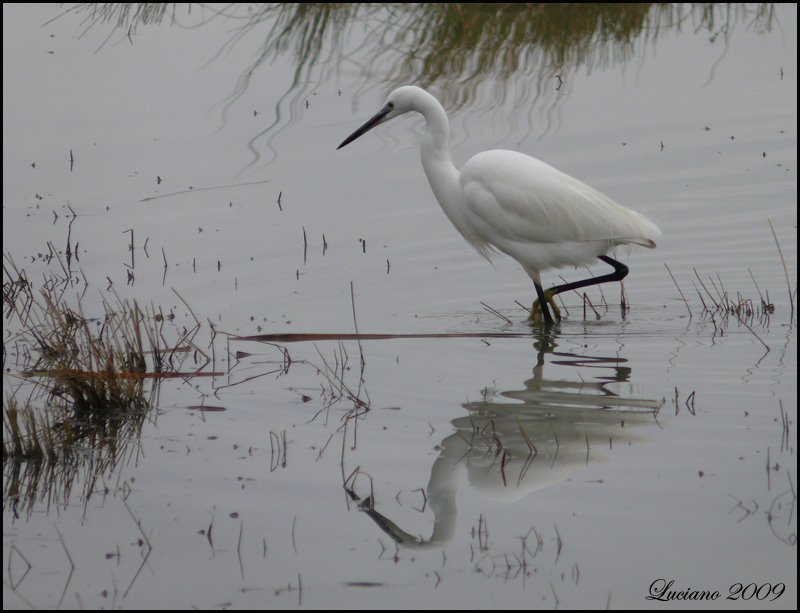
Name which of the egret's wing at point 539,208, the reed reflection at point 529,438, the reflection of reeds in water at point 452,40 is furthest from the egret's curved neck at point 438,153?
the reflection of reeds in water at point 452,40

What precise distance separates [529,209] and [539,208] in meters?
0.06

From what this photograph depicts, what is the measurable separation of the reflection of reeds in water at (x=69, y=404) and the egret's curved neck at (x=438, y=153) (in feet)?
6.64

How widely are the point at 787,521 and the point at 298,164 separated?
7.10 metres

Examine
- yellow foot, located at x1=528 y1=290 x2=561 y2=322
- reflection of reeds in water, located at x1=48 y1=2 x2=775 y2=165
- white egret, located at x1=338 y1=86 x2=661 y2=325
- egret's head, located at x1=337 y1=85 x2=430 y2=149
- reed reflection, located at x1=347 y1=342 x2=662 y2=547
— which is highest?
reflection of reeds in water, located at x1=48 y1=2 x2=775 y2=165

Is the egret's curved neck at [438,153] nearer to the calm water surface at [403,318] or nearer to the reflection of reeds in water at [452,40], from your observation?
the calm water surface at [403,318]

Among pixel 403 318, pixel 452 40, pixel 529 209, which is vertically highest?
pixel 452 40

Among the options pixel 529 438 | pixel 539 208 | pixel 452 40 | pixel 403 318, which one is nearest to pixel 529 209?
pixel 539 208

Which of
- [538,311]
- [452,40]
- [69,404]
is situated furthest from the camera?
[452,40]

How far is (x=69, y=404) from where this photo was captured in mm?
5039

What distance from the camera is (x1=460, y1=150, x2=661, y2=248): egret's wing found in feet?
21.7

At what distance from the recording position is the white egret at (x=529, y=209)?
6617mm

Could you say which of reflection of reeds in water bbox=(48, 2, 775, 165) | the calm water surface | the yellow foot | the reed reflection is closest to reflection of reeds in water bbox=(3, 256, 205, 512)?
the calm water surface

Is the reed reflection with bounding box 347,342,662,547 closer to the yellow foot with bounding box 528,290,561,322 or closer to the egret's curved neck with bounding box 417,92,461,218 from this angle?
the yellow foot with bounding box 528,290,561,322

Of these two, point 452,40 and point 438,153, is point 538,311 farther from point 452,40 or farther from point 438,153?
point 452,40
